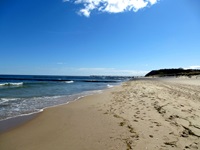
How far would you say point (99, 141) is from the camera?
5223mm

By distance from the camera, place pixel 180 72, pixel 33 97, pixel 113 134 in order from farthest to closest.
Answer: pixel 180 72 < pixel 33 97 < pixel 113 134

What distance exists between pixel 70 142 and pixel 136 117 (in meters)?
3.19

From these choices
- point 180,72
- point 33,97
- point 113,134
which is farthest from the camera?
point 180,72

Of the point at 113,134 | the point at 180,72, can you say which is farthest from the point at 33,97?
the point at 180,72

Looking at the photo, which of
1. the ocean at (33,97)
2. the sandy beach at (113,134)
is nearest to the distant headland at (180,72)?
the ocean at (33,97)

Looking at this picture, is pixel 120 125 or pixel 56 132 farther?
pixel 120 125

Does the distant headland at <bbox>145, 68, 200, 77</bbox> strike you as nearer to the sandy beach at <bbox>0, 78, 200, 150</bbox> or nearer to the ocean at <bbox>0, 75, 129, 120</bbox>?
the ocean at <bbox>0, 75, 129, 120</bbox>

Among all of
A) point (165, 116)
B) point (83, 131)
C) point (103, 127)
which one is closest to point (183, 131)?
point (165, 116)

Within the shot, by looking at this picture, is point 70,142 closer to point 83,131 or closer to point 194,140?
point 83,131

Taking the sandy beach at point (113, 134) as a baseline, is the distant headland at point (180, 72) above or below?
above

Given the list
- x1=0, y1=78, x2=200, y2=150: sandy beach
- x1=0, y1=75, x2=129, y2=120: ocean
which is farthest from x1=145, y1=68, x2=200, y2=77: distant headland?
x1=0, y1=78, x2=200, y2=150: sandy beach

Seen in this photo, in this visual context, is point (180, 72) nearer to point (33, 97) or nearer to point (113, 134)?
point (33, 97)

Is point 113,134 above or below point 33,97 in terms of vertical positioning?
above

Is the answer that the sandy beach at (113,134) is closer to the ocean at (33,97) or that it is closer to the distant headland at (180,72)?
the ocean at (33,97)
